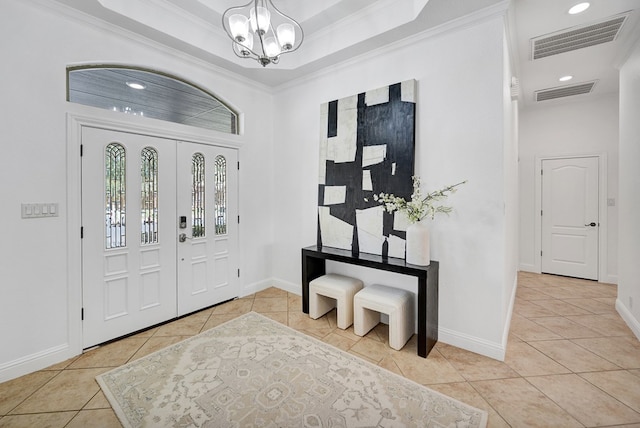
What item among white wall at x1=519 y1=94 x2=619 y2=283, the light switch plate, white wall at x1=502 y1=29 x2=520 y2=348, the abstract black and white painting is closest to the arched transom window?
the light switch plate

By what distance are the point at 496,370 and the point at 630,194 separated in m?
2.56

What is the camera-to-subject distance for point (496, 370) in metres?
2.33

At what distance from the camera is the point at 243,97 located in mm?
3947

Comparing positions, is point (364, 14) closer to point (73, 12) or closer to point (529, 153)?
point (73, 12)

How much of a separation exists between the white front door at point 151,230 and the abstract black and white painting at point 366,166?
1343 millimetres

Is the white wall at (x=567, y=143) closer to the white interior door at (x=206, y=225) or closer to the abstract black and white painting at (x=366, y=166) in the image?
the abstract black and white painting at (x=366, y=166)

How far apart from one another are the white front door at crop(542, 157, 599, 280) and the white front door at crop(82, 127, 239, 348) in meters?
5.59

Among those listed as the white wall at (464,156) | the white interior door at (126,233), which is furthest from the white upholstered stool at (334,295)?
the white interior door at (126,233)

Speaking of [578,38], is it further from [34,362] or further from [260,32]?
[34,362]

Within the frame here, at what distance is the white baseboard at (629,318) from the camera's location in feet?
9.48

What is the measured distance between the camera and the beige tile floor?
186 cm

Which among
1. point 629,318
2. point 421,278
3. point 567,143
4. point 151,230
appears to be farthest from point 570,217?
point 151,230

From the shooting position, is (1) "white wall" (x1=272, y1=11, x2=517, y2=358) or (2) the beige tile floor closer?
(2) the beige tile floor

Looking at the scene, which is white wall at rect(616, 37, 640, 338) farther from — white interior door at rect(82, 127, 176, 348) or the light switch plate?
the light switch plate
